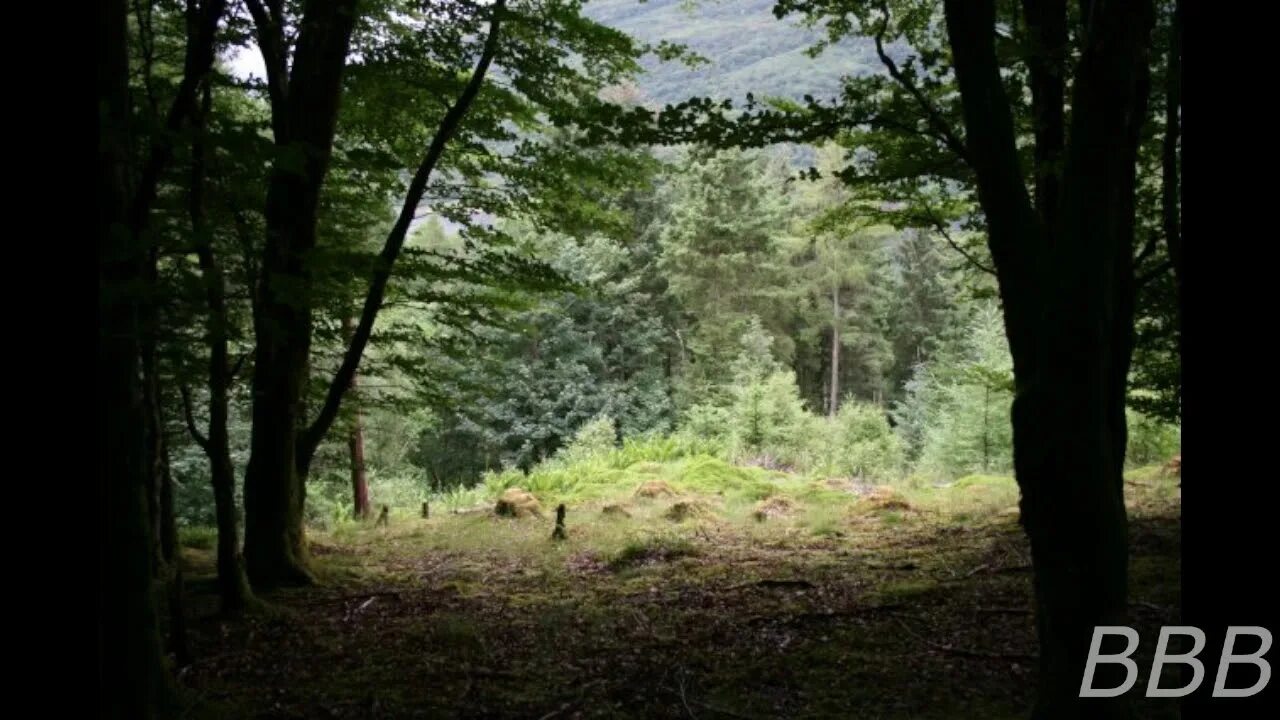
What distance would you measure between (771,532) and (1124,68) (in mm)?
8265

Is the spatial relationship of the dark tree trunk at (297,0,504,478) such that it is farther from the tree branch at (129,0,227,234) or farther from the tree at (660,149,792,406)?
the tree at (660,149,792,406)

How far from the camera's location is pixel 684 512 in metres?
12.0

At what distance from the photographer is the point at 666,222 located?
3250 cm

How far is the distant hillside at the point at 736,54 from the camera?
126 m

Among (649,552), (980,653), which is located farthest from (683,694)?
(649,552)

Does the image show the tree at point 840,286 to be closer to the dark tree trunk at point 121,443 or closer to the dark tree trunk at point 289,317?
the dark tree trunk at point 289,317

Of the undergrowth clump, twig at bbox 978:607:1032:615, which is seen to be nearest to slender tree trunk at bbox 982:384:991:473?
the undergrowth clump

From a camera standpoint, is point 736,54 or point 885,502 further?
point 736,54

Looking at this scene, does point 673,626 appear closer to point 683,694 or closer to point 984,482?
point 683,694

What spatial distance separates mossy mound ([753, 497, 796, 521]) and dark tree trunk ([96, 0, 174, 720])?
31.0 feet

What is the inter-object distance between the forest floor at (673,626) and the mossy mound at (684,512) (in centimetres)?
116

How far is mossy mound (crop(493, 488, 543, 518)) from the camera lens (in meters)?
13.3

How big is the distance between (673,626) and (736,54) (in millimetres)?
166385

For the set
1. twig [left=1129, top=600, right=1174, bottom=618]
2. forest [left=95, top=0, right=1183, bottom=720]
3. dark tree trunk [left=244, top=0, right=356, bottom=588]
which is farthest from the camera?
dark tree trunk [left=244, top=0, right=356, bottom=588]
